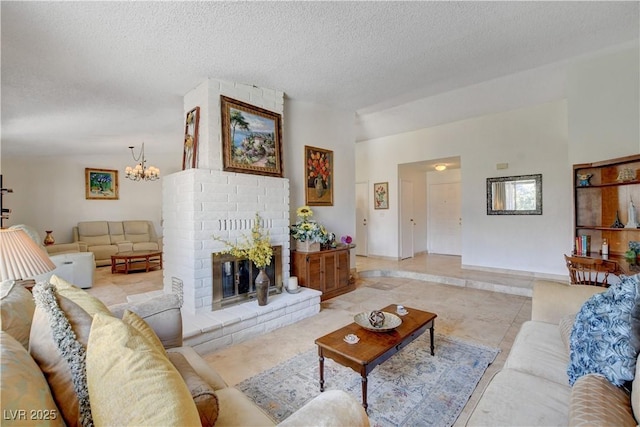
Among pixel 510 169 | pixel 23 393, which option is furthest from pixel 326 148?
pixel 23 393

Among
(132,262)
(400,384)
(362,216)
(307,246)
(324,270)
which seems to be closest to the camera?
(400,384)

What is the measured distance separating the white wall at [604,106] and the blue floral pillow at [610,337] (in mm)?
2911

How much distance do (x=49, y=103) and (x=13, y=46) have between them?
51.7 inches

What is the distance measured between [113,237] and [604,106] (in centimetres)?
909

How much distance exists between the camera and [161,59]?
9.17 ft

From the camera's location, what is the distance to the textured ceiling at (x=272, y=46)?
223cm

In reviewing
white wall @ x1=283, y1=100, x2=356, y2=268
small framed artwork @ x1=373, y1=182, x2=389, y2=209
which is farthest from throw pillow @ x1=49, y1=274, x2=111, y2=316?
small framed artwork @ x1=373, y1=182, x2=389, y2=209

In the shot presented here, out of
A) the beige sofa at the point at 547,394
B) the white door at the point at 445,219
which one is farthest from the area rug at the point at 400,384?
the white door at the point at 445,219

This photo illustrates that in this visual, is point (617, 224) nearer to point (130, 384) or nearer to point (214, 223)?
point (214, 223)

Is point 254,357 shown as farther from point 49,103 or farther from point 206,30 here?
point 49,103

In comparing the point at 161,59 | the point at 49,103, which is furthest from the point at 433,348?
the point at 49,103

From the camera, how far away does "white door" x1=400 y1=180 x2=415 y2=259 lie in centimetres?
660

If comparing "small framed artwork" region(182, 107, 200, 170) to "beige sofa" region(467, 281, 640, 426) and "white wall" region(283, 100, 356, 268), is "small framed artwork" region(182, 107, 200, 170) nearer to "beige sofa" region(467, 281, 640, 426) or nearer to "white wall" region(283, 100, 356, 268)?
"white wall" region(283, 100, 356, 268)

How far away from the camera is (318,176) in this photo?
450 cm
